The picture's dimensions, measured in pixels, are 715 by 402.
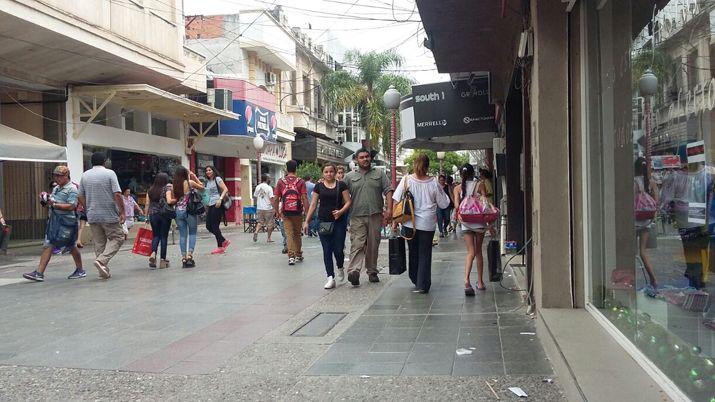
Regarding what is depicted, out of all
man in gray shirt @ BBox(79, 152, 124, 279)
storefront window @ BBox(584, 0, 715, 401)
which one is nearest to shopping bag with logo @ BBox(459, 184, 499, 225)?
storefront window @ BBox(584, 0, 715, 401)

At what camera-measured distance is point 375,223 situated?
834 centimetres

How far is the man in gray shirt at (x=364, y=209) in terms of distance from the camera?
821 cm

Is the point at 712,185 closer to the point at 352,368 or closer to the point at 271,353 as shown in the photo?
the point at 352,368

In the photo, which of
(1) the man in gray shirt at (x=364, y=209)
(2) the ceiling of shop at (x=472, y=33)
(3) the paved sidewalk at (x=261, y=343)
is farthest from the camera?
(1) the man in gray shirt at (x=364, y=209)

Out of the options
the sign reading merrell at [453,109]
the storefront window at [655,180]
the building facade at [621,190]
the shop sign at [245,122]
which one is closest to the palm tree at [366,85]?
the shop sign at [245,122]

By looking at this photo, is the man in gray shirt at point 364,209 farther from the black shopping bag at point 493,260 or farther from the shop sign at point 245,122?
the shop sign at point 245,122

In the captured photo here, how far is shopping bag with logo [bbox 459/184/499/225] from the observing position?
7.29 m

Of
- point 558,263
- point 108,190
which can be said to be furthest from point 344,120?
point 558,263

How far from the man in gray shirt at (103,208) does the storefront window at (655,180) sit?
6867 millimetres

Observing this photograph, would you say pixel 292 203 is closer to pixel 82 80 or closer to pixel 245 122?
pixel 82 80

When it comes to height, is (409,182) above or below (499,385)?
above

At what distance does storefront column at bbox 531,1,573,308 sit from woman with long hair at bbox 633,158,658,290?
1.23 metres

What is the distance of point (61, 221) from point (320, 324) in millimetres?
4998

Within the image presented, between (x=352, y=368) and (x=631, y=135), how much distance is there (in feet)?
8.19
